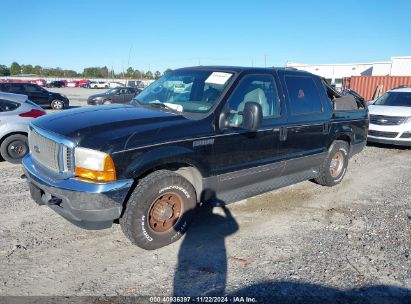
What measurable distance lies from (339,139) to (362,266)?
296 cm

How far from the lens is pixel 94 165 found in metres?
3.15

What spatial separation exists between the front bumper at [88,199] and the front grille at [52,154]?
127 millimetres

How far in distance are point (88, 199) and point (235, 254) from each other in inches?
64.1

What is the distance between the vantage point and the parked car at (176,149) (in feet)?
10.6

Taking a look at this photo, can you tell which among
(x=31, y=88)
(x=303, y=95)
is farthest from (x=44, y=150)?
(x=31, y=88)

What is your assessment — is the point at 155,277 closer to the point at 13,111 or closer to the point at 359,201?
the point at 359,201

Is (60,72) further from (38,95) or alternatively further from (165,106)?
(165,106)

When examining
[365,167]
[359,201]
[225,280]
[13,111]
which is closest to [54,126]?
[225,280]

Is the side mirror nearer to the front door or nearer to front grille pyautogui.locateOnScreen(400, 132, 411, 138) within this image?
the front door

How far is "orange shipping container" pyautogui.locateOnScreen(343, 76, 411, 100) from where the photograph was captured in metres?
21.6

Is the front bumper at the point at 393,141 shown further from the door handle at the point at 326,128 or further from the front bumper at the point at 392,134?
the door handle at the point at 326,128

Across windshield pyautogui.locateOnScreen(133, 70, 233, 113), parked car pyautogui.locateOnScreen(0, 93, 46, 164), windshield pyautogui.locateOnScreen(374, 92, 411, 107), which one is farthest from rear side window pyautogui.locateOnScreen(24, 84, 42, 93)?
windshield pyautogui.locateOnScreen(374, 92, 411, 107)

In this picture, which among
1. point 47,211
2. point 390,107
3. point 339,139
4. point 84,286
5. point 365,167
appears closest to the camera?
point 84,286

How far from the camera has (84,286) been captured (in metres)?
3.04
